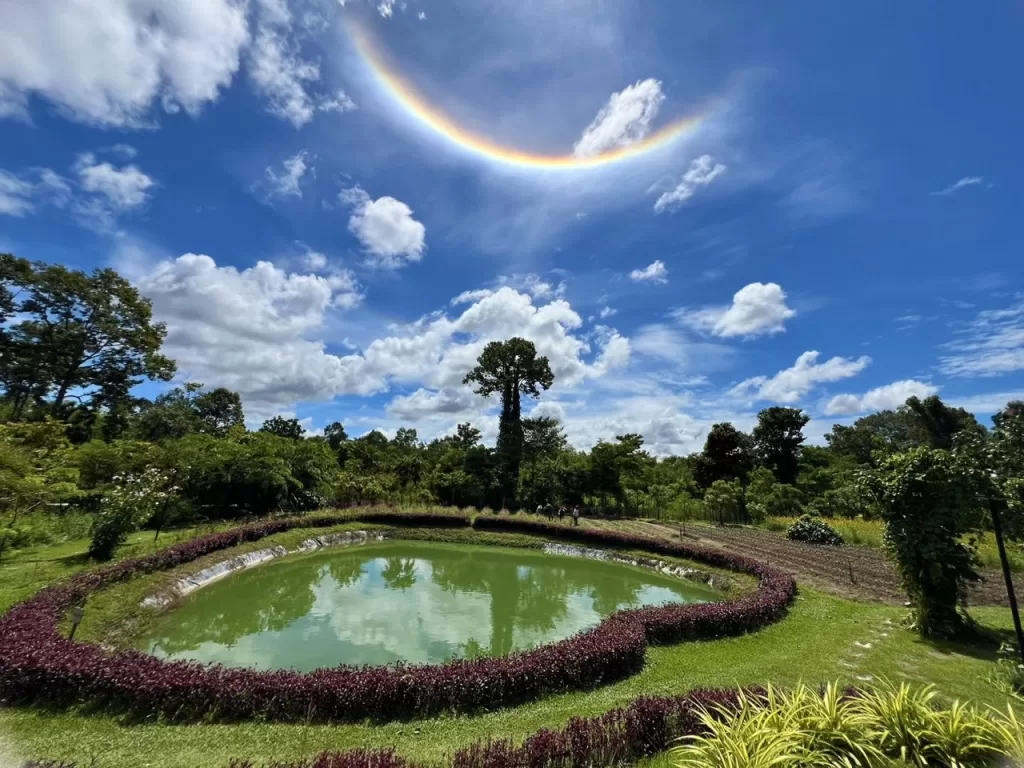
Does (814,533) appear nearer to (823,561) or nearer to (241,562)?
(823,561)

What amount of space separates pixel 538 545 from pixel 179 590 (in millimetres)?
14313

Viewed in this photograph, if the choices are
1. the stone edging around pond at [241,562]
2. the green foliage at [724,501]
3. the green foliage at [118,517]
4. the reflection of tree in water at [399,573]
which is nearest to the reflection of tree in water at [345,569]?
the reflection of tree in water at [399,573]

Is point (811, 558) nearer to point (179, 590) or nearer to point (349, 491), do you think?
point (179, 590)

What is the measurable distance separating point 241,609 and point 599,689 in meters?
9.10

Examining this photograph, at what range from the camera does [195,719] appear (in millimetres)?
5938

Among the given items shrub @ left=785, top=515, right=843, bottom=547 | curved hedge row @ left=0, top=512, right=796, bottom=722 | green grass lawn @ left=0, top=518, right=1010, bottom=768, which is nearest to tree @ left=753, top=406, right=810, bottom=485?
shrub @ left=785, top=515, right=843, bottom=547

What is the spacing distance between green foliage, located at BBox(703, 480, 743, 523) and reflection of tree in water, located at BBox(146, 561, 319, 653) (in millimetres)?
25540

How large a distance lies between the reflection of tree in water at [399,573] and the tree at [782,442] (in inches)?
1365

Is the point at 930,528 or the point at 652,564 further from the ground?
the point at 930,528

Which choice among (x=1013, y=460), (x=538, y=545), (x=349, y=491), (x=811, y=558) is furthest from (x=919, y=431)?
(x=349, y=491)

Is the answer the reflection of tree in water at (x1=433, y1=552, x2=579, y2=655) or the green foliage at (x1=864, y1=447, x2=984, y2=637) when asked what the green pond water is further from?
the green foliage at (x1=864, y1=447, x2=984, y2=637)

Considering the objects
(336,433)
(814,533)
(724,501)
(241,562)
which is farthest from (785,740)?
(336,433)

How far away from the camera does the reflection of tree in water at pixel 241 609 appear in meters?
9.69

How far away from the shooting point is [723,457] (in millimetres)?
35469
